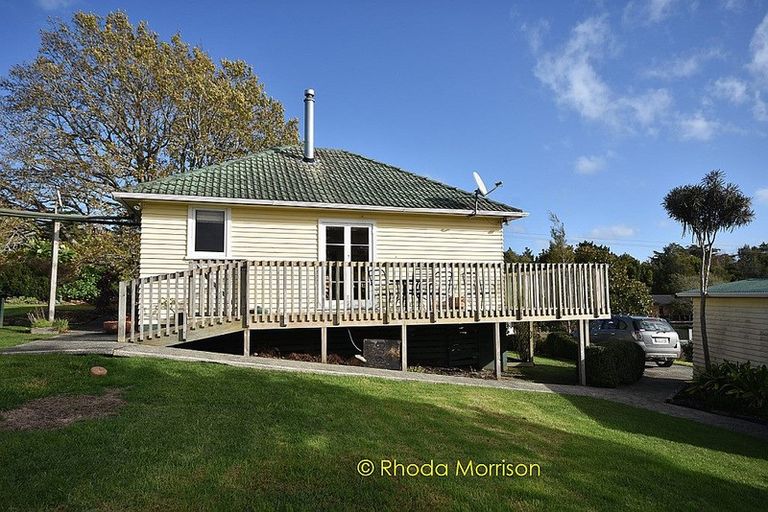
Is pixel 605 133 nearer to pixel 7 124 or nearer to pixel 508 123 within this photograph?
pixel 508 123

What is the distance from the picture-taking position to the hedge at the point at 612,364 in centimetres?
1140

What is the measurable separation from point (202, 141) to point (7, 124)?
790cm

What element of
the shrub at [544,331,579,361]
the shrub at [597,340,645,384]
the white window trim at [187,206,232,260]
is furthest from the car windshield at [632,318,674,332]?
the white window trim at [187,206,232,260]

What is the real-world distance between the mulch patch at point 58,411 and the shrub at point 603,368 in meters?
10.6

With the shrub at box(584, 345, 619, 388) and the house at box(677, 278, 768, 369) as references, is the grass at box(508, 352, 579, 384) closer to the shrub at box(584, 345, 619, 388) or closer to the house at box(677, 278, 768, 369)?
the shrub at box(584, 345, 619, 388)

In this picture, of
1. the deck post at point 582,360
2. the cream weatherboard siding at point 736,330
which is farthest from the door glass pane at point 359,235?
the cream weatherboard siding at point 736,330

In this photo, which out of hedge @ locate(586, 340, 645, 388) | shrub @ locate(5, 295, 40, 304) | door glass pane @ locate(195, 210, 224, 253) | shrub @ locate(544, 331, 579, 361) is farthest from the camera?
shrub @ locate(5, 295, 40, 304)

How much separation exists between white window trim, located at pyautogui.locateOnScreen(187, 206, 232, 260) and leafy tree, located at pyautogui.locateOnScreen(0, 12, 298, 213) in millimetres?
11448

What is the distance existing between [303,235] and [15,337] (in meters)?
7.50

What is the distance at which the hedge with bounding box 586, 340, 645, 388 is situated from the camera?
37.4ft

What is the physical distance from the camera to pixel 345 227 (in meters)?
12.4

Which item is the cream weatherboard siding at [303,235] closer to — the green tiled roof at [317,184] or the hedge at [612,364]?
the green tiled roof at [317,184]

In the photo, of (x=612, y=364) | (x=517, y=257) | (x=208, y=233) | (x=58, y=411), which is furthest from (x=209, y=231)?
(x=517, y=257)

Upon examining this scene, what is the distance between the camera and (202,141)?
72.5ft
